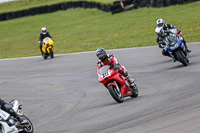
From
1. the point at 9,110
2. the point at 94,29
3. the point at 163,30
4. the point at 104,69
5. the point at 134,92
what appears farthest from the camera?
the point at 94,29

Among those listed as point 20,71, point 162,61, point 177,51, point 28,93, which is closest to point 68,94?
point 28,93

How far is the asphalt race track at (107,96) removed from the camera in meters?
7.07

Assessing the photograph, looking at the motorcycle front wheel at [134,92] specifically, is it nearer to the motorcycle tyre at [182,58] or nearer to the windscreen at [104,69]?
the windscreen at [104,69]

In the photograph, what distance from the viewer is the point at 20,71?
18.2 metres

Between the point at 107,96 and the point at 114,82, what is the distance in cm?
152

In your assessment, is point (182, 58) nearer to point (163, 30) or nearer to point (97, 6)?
point (163, 30)

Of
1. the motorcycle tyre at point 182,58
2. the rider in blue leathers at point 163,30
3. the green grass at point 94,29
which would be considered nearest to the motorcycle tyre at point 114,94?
the motorcycle tyre at point 182,58

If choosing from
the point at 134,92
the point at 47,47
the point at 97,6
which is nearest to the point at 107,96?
the point at 134,92

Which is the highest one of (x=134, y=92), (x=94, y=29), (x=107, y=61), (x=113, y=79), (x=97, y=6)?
(x=107, y=61)

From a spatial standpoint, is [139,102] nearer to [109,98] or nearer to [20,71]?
[109,98]

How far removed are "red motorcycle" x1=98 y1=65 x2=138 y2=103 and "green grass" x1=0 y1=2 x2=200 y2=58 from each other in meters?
10.7

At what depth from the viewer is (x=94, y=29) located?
111ft

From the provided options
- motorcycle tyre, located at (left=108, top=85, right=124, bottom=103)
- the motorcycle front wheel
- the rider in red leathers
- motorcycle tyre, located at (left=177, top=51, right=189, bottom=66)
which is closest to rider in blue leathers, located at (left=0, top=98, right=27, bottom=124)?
motorcycle tyre, located at (left=108, top=85, right=124, bottom=103)

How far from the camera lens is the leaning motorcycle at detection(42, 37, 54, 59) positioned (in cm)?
2131
